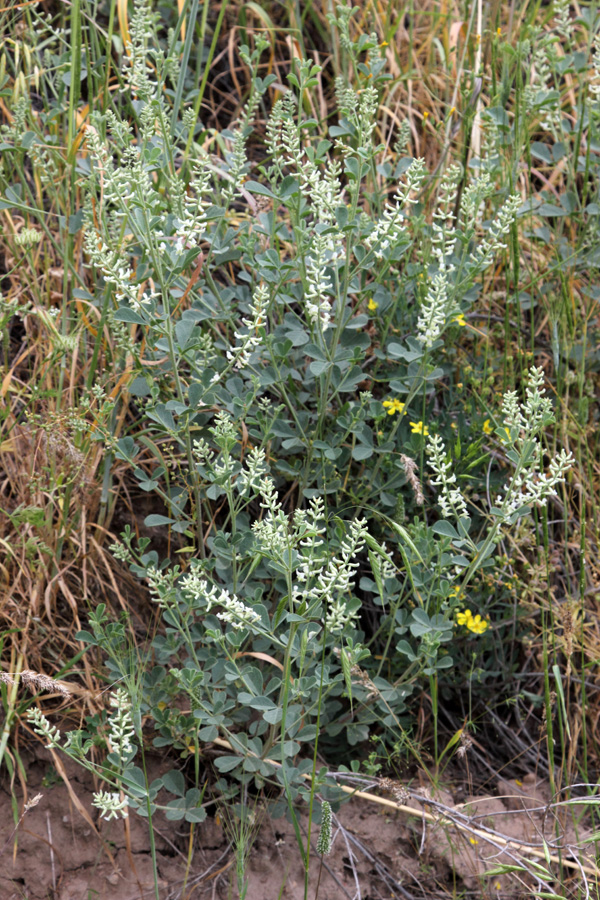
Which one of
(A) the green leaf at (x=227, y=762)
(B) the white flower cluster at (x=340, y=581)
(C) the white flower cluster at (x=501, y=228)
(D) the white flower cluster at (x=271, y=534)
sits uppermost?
(C) the white flower cluster at (x=501, y=228)

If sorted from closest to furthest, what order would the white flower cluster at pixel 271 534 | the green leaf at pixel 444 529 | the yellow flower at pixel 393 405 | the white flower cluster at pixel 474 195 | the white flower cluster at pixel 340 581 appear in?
1. the white flower cluster at pixel 271 534
2. the white flower cluster at pixel 340 581
3. the green leaf at pixel 444 529
4. the white flower cluster at pixel 474 195
5. the yellow flower at pixel 393 405

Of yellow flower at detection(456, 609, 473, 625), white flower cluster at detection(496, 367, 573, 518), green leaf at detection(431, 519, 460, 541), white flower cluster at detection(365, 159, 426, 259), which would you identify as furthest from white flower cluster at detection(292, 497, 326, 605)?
white flower cluster at detection(365, 159, 426, 259)

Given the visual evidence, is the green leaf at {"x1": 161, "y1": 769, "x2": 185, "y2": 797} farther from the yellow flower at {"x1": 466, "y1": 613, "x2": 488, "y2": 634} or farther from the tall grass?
the yellow flower at {"x1": 466, "y1": 613, "x2": 488, "y2": 634}

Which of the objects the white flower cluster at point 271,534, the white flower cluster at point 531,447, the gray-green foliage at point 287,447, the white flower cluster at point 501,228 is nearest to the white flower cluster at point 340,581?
the gray-green foliage at point 287,447

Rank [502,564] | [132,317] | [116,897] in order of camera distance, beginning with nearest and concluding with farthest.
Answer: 1. [132,317]
2. [116,897]
3. [502,564]

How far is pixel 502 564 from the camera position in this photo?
7.27 feet

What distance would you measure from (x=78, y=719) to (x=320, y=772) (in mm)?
661

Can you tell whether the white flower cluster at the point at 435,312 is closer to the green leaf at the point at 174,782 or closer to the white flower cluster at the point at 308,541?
the white flower cluster at the point at 308,541

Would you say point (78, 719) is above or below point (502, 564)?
below

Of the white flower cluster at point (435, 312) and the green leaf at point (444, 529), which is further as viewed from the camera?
the white flower cluster at point (435, 312)

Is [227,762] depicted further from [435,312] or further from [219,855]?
[435,312]

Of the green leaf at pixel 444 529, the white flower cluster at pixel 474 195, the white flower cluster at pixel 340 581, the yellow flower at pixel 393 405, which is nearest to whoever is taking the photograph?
the white flower cluster at pixel 340 581

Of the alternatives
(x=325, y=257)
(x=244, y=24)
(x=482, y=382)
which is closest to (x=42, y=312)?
(x=325, y=257)

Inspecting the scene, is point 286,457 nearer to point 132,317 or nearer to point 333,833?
point 132,317
